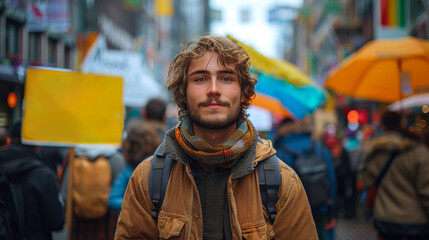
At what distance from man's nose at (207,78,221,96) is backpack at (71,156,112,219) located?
10.2 ft

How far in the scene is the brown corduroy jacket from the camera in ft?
7.29

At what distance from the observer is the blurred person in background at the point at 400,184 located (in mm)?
4680

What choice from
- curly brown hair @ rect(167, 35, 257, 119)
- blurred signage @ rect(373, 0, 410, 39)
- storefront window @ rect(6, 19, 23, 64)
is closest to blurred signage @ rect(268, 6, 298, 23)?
blurred signage @ rect(373, 0, 410, 39)

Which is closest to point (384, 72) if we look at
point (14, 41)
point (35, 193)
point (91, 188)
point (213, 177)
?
point (91, 188)

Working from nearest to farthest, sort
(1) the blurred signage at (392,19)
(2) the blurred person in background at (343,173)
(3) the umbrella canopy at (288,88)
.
Answer: (3) the umbrella canopy at (288,88) < (2) the blurred person in background at (343,173) < (1) the blurred signage at (392,19)

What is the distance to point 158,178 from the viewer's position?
232 centimetres

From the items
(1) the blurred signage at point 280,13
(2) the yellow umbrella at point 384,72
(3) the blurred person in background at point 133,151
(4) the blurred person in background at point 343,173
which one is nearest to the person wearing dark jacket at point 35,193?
(3) the blurred person in background at point 133,151

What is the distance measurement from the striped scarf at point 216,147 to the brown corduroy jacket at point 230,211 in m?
0.09

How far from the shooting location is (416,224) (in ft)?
15.3

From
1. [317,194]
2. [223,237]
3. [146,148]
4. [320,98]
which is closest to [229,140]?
[223,237]

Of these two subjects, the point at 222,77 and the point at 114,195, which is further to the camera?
the point at 114,195

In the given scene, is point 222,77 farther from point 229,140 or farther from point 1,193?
point 1,193

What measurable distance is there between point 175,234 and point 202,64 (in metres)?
0.91

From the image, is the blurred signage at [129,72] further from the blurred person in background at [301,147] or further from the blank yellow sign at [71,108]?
the blurred person in background at [301,147]
